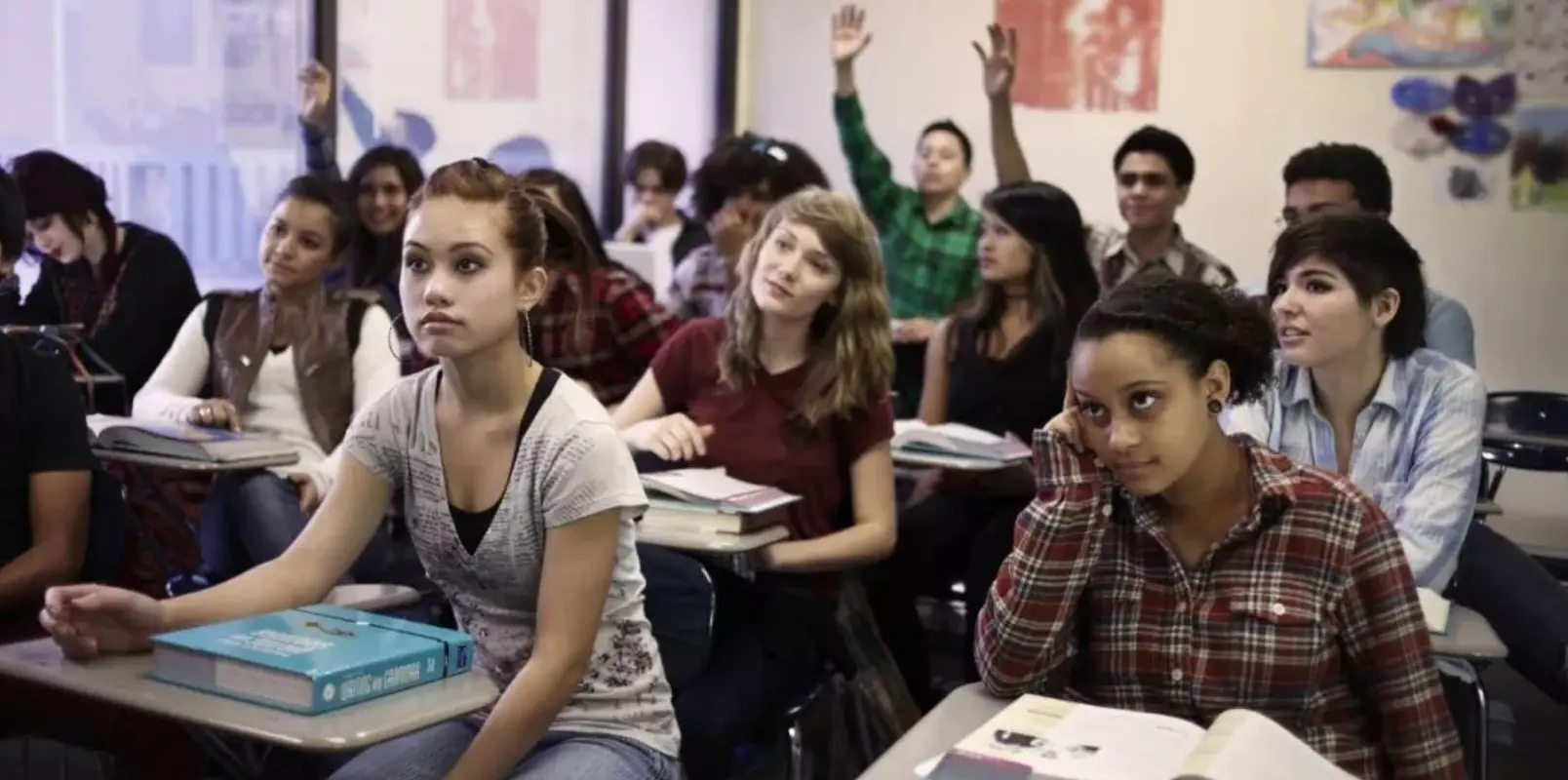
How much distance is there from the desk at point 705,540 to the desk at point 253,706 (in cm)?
87

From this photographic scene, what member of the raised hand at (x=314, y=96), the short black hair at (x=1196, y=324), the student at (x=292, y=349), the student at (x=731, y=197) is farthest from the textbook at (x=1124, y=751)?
the raised hand at (x=314, y=96)

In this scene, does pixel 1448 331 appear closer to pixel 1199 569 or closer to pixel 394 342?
pixel 1199 569

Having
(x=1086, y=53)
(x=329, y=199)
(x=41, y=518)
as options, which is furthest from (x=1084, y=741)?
(x=1086, y=53)

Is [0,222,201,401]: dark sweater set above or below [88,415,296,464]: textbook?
above

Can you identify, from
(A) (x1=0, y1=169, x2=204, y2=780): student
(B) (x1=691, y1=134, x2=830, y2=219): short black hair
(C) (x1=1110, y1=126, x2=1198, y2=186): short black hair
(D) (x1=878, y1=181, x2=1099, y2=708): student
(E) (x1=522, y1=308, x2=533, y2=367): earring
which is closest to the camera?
(E) (x1=522, y1=308, x2=533, y2=367): earring

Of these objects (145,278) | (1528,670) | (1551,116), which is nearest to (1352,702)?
(1528,670)

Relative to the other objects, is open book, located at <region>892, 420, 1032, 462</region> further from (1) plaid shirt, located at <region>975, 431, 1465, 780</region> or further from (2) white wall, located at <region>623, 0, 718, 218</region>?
(2) white wall, located at <region>623, 0, 718, 218</region>

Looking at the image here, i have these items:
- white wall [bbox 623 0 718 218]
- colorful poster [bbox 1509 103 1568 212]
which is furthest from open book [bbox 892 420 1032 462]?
white wall [bbox 623 0 718 218]

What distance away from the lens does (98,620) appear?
171cm

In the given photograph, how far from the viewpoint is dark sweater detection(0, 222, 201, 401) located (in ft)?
12.5

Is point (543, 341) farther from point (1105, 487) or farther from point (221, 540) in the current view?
point (1105, 487)

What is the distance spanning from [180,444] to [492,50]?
2759 millimetres

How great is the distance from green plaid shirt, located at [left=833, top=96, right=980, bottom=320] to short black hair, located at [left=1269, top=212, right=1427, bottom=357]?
6.75 ft

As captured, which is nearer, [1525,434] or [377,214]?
[377,214]
